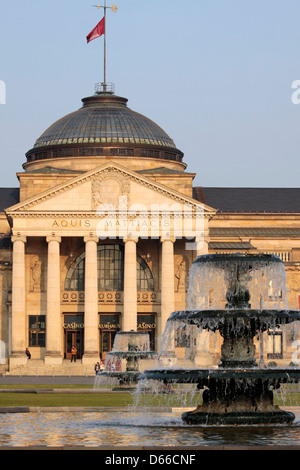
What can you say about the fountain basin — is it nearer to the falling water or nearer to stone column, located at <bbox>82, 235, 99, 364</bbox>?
the falling water

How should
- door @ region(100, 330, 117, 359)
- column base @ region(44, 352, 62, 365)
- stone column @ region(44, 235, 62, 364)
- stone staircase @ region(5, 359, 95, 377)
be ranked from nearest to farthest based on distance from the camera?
stone staircase @ region(5, 359, 95, 377) < column base @ region(44, 352, 62, 365) < stone column @ region(44, 235, 62, 364) < door @ region(100, 330, 117, 359)

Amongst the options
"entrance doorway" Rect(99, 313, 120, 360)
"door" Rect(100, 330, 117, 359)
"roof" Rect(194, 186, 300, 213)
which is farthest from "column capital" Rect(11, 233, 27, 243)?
"roof" Rect(194, 186, 300, 213)

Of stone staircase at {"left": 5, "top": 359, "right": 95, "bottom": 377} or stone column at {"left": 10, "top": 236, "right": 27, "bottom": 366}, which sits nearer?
stone staircase at {"left": 5, "top": 359, "right": 95, "bottom": 377}

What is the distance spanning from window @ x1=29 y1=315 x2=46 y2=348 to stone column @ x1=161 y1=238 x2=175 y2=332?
1084 cm

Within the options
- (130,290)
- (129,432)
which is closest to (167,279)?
(130,290)

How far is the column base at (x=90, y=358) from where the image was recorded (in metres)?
95.1

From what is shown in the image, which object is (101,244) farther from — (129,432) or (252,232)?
(129,432)

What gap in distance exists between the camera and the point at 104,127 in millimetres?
113188

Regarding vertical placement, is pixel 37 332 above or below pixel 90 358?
above

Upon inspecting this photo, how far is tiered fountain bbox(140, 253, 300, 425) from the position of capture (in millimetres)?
28750

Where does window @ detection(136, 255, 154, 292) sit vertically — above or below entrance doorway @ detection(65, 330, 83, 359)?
above

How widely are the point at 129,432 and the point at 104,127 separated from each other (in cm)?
8754

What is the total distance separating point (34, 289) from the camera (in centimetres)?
10162

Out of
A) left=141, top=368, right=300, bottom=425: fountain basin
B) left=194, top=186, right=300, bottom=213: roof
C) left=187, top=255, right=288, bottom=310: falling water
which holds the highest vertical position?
left=194, top=186, right=300, bottom=213: roof
